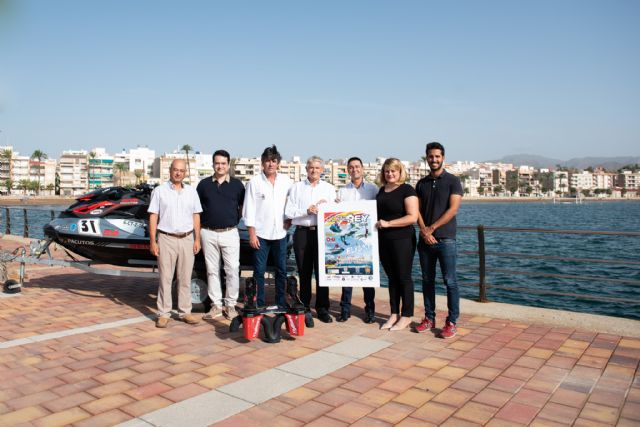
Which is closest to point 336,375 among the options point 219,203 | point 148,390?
point 148,390

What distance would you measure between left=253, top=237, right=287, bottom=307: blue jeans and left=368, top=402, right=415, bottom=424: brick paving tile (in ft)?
7.46

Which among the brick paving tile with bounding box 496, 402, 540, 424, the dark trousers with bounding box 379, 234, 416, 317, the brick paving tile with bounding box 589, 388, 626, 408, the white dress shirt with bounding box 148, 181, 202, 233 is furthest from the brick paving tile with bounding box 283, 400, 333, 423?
the white dress shirt with bounding box 148, 181, 202, 233

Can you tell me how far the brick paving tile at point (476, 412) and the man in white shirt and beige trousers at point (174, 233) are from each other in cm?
321

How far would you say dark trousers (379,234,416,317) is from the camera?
491cm

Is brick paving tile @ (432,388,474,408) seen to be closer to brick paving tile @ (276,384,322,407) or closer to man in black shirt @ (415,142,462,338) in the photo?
brick paving tile @ (276,384,322,407)

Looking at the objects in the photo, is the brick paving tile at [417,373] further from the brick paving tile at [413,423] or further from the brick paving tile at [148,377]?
the brick paving tile at [148,377]

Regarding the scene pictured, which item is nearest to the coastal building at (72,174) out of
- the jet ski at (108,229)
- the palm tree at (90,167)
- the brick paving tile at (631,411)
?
the palm tree at (90,167)

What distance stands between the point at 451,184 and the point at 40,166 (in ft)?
513

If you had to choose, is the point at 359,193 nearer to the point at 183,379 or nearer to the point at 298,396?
the point at 298,396

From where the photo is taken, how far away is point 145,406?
123 inches

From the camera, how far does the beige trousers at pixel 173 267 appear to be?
5.22 meters

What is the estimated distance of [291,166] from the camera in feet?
528

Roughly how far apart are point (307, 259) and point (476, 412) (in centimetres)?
267

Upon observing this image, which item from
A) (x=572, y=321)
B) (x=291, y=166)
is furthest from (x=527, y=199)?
(x=572, y=321)
